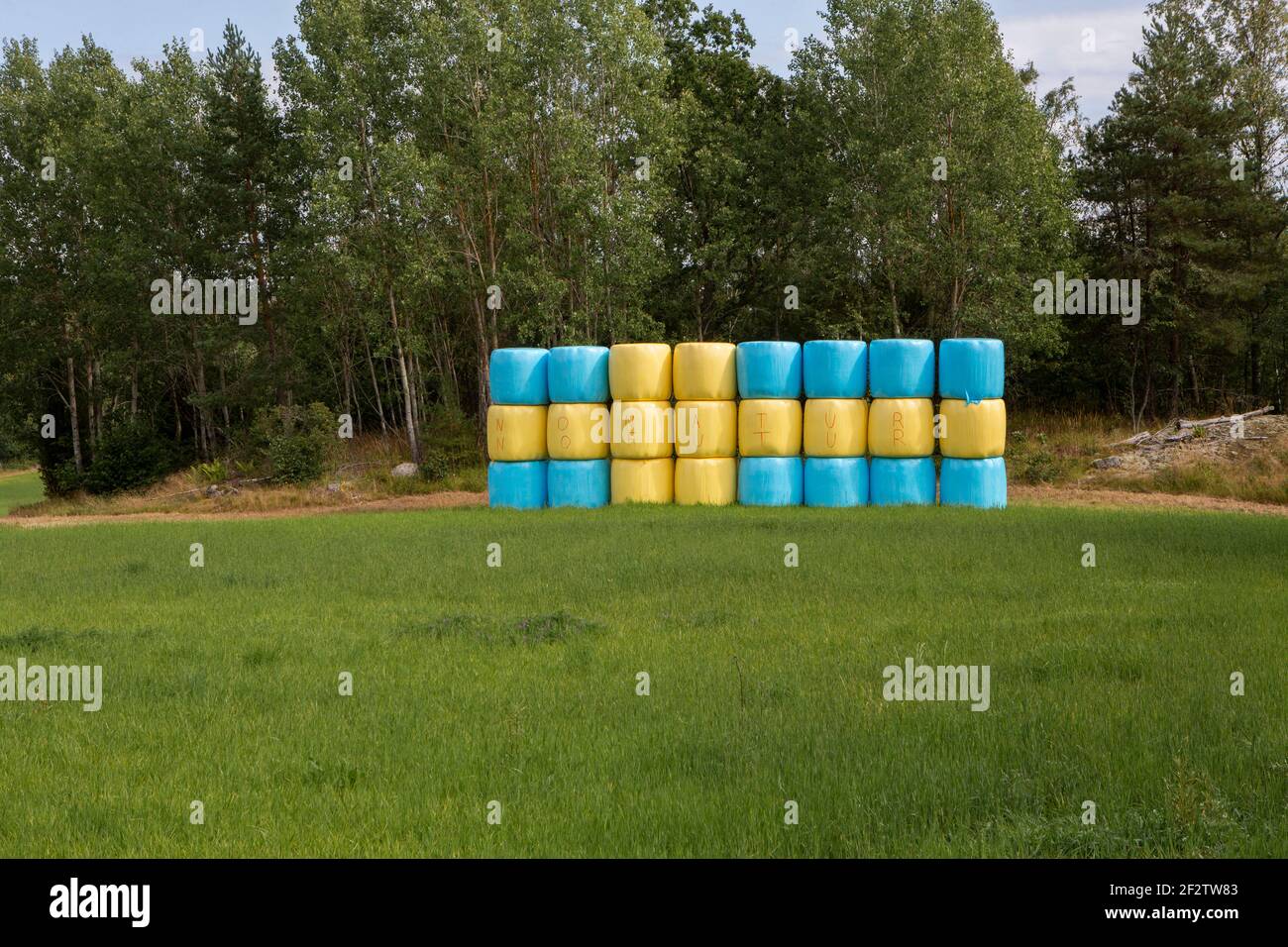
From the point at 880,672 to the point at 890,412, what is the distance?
12655 millimetres

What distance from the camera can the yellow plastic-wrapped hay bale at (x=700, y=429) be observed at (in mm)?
21234

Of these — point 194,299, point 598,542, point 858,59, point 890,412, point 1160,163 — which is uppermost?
point 858,59

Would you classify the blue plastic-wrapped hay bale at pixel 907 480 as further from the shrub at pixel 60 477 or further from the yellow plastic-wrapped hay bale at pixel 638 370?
the shrub at pixel 60 477

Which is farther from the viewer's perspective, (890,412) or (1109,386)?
(1109,386)

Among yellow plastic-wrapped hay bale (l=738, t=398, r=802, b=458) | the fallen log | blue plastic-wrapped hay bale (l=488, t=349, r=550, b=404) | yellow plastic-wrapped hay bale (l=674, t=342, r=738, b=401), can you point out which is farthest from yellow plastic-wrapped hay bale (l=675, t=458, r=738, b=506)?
the fallen log

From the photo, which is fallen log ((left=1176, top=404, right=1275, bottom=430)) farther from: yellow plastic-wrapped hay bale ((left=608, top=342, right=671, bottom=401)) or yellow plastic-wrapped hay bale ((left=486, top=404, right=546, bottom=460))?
yellow plastic-wrapped hay bale ((left=486, top=404, right=546, bottom=460))

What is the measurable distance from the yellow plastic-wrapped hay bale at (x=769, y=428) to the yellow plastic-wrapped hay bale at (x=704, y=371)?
0.58m

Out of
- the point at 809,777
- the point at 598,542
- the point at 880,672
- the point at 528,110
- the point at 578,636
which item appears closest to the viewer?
the point at 809,777

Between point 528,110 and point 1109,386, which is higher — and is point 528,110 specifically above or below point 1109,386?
above

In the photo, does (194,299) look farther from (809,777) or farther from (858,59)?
(809,777)

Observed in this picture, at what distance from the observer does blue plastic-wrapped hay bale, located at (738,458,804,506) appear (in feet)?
68.7

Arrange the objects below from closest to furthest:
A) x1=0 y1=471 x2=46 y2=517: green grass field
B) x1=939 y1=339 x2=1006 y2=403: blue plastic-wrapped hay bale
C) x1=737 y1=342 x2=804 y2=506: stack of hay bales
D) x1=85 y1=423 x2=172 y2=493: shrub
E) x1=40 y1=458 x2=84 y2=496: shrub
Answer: x1=939 y1=339 x2=1006 y2=403: blue plastic-wrapped hay bale < x1=737 y1=342 x2=804 y2=506: stack of hay bales < x1=85 y1=423 x2=172 y2=493: shrub < x1=40 y1=458 x2=84 y2=496: shrub < x1=0 y1=471 x2=46 y2=517: green grass field

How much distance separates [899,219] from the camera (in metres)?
32.5

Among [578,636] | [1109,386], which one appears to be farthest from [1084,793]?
[1109,386]
